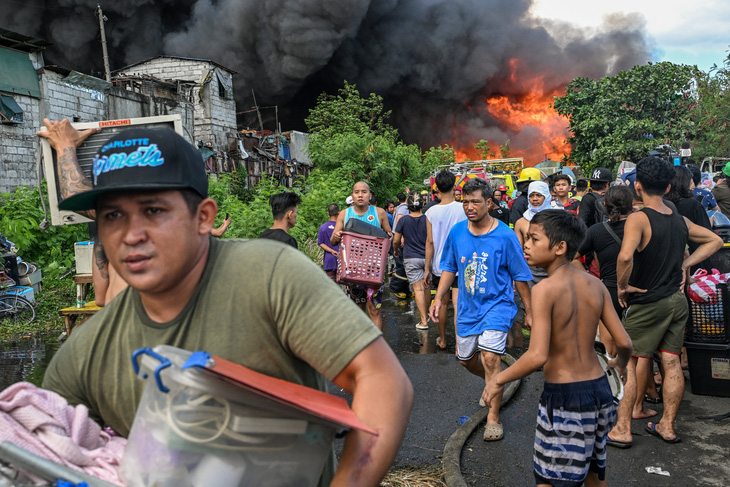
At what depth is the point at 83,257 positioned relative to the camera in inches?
237

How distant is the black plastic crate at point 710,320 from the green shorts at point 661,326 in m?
0.64

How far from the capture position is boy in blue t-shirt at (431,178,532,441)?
4688 mm

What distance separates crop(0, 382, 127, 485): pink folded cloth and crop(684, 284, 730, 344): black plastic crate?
5.11 metres

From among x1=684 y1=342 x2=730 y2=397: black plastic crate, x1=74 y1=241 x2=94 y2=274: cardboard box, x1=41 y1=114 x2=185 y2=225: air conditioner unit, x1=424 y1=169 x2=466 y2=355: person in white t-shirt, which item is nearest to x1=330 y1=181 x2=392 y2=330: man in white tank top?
x1=424 y1=169 x2=466 y2=355: person in white t-shirt

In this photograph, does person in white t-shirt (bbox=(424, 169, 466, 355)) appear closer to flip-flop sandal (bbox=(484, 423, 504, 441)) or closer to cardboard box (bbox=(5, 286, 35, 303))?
flip-flop sandal (bbox=(484, 423, 504, 441))

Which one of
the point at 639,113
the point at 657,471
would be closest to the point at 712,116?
the point at 639,113

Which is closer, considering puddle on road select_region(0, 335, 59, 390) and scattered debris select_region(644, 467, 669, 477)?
scattered debris select_region(644, 467, 669, 477)

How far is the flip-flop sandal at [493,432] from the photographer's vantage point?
4402 mm

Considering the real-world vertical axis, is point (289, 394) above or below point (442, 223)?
below

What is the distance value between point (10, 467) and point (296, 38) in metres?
36.7

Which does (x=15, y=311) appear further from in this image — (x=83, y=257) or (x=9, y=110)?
(x=9, y=110)

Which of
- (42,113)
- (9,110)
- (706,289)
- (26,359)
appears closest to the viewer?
(706,289)

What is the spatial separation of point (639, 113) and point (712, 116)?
3.31 meters

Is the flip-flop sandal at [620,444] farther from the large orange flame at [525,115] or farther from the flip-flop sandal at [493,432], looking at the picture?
the large orange flame at [525,115]
